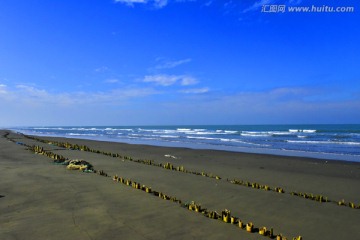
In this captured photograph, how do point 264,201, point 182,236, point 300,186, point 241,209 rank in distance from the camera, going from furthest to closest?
point 300,186
point 264,201
point 241,209
point 182,236

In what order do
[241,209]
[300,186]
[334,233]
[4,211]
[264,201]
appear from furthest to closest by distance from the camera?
1. [300,186]
2. [264,201]
3. [241,209]
4. [4,211]
5. [334,233]

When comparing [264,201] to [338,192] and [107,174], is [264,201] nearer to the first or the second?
[338,192]

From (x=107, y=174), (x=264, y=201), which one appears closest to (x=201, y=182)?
(x=264, y=201)

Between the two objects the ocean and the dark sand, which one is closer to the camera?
the dark sand

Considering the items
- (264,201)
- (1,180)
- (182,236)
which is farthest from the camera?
(1,180)

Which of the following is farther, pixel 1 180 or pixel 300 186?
pixel 300 186

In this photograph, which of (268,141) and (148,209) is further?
(268,141)

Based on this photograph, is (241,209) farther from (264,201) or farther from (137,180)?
(137,180)

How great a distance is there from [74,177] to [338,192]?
7.43 meters

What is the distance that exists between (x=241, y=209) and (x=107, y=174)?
194 inches

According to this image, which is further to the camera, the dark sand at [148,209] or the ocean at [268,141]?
the ocean at [268,141]

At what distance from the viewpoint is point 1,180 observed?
312 inches

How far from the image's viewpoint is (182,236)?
438cm

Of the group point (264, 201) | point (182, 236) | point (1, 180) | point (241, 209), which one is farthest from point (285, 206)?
point (1, 180)
